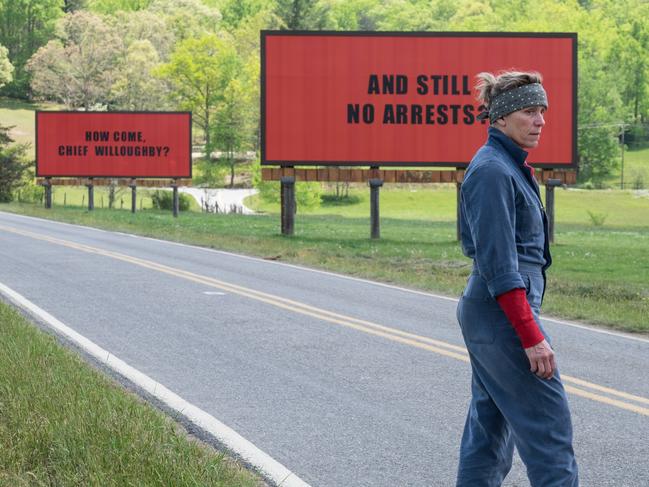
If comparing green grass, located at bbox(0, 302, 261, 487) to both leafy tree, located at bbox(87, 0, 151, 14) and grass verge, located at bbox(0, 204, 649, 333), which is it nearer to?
grass verge, located at bbox(0, 204, 649, 333)

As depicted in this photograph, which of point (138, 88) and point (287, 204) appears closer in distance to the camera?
point (287, 204)

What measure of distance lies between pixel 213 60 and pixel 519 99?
83.4 meters

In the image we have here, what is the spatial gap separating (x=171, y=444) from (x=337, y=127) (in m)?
26.0

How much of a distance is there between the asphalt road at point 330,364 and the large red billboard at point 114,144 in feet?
105

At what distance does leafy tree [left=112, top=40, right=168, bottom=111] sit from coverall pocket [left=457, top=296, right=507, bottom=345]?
95.7m

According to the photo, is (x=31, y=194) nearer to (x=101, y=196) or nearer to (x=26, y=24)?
(x=101, y=196)

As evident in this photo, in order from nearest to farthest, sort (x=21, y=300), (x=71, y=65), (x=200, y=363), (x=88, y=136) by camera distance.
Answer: (x=200, y=363) → (x=21, y=300) → (x=88, y=136) → (x=71, y=65)

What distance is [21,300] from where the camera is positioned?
1448 centimetres

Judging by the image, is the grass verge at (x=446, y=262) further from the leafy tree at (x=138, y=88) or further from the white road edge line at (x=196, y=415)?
the leafy tree at (x=138, y=88)

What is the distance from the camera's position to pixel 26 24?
158750 millimetres

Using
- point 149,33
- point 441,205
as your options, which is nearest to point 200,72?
point 441,205

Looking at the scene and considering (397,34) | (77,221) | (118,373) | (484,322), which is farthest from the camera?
(77,221)

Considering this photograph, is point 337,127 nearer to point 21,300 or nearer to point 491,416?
point 21,300

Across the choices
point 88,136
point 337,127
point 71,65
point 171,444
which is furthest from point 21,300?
point 71,65
